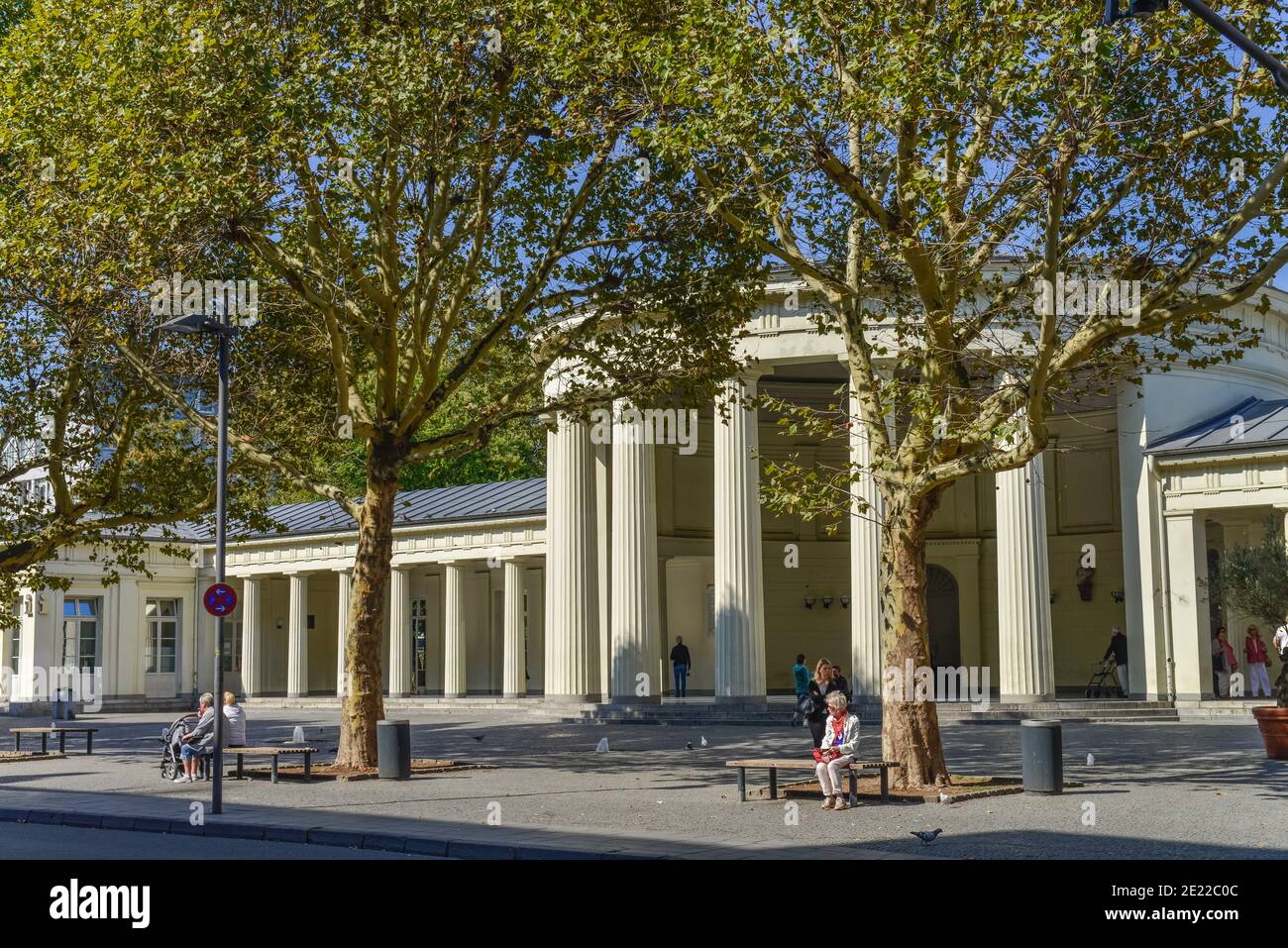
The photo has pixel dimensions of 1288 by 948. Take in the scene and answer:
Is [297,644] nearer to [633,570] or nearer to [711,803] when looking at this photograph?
[633,570]

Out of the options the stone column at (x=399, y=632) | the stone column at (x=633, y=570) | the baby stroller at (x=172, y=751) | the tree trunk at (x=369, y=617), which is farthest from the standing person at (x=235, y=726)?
the stone column at (x=399, y=632)

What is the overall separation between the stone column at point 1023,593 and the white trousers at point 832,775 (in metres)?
18.5

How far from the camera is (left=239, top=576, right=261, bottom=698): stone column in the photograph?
5444 cm

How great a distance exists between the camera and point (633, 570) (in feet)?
124

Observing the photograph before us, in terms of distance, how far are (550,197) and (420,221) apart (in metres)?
2.19

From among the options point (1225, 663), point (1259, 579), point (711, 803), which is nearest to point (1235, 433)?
point (1225, 663)

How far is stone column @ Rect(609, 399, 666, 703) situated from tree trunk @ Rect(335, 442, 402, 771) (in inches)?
562

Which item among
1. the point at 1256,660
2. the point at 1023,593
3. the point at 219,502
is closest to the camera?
the point at 219,502

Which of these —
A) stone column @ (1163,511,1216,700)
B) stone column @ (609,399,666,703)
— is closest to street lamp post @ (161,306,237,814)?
stone column @ (609,399,666,703)

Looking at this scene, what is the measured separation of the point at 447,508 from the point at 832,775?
34.9m

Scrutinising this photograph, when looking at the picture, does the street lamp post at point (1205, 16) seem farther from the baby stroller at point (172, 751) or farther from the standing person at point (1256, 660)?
the standing person at point (1256, 660)

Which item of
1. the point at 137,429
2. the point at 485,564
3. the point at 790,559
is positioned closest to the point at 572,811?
the point at 137,429

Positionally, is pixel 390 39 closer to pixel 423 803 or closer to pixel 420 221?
pixel 420 221

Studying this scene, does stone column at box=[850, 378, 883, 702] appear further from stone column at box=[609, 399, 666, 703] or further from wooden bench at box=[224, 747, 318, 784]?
wooden bench at box=[224, 747, 318, 784]
